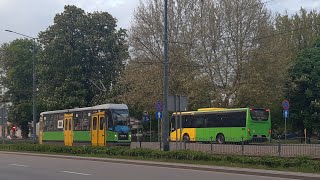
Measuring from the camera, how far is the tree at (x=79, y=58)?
191 ft

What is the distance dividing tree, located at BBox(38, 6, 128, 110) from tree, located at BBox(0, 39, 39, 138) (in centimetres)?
937

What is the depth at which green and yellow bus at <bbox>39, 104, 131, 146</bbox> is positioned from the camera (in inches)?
1467

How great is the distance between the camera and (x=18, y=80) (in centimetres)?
7244

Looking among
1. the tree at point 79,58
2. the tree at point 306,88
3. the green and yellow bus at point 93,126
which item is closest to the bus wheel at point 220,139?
the green and yellow bus at point 93,126

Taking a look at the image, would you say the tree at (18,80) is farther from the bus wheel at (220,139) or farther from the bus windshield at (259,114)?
the bus windshield at (259,114)

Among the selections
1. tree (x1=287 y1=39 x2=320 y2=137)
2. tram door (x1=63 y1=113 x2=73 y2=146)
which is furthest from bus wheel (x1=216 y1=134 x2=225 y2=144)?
tree (x1=287 y1=39 x2=320 y2=137)

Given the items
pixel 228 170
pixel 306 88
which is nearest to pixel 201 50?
pixel 306 88

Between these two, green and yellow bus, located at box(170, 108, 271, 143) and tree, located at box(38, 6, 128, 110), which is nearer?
green and yellow bus, located at box(170, 108, 271, 143)

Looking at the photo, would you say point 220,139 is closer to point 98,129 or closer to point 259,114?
point 259,114

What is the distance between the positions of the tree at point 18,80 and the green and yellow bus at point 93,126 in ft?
90.1

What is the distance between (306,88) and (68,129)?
26288mm

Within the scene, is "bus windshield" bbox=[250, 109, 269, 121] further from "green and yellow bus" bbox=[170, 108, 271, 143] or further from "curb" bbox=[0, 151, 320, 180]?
"curb" bbox=[0, 151, 320, 180]

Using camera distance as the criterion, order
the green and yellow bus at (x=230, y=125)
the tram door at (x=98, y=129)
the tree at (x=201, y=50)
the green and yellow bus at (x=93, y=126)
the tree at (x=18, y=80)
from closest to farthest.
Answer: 1. the green and yellow bus at (x=93, y=126)
2. the tram door at (x=98, y=129)
3. the green and yellow bus at (x=230, y=125)
4. the tree at (x=201, y=50)
5. the tree at (x=18, y=80)

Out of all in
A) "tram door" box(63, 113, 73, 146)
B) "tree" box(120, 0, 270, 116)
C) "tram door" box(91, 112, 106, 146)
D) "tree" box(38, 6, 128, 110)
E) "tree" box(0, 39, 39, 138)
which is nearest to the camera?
"tram door" box(91, 112, 106, 146)
